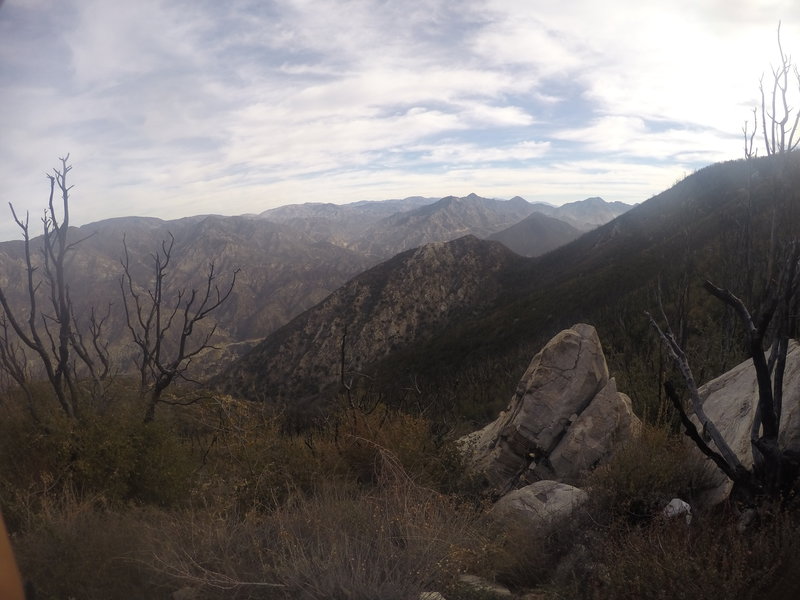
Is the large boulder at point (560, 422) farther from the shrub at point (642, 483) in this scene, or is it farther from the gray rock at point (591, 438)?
the shrub at point (642, 483)

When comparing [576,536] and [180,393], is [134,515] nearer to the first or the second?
[576,536]

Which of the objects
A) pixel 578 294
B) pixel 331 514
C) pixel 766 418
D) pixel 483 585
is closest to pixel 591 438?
pixel 766 418

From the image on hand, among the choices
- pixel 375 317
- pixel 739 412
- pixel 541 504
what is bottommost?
pixel 375 317

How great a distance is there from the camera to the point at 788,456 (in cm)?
369

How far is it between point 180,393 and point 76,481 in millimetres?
5655

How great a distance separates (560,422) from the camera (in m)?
7.21

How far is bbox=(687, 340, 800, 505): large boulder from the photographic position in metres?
4.13

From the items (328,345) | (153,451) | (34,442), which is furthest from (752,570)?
(328,345)

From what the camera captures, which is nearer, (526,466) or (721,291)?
(721,291)

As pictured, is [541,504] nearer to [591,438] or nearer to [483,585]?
[483,585]

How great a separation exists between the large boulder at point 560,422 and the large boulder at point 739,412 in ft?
4.06

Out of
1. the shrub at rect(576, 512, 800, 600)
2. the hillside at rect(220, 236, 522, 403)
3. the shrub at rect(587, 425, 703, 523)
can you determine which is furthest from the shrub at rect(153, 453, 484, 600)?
the hillside at rect(220, 236, 522, 403)

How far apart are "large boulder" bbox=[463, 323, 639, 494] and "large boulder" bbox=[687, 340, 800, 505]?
1.24 m

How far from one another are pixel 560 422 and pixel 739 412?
95.6 inches
